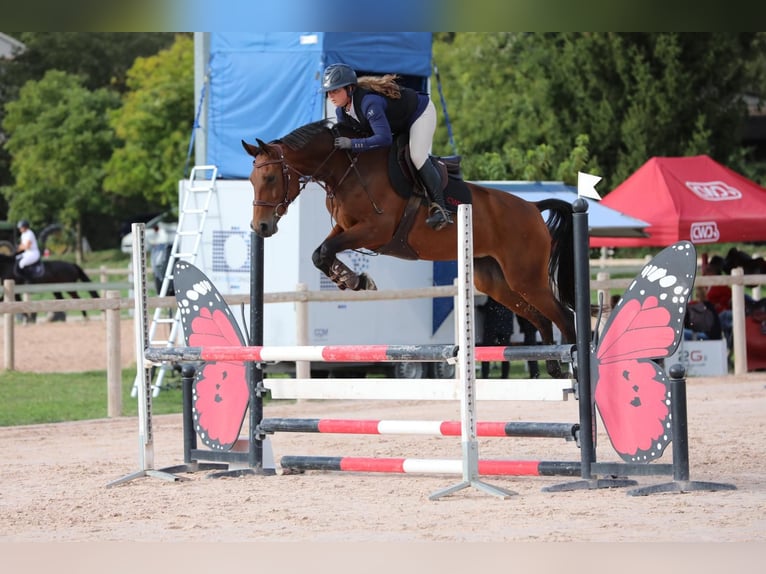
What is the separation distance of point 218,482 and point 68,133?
3425 cm

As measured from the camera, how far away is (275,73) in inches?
490

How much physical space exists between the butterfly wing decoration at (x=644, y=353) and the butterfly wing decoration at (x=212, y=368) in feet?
6.72

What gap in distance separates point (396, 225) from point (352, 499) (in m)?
1.63

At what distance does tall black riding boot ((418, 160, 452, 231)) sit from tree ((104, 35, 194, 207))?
27470 mm

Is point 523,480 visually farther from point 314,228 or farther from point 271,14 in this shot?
point 314,228

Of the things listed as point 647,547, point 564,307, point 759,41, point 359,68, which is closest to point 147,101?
point 759,41

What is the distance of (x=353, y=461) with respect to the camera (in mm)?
6453

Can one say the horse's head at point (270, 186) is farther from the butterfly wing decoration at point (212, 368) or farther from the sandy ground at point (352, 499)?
the sandy ground at point (352, 499)

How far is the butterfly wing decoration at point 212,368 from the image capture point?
274 inches

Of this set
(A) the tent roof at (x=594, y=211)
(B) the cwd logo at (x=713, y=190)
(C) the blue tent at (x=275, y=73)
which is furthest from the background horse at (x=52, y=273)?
(B) the cwd logo at (x=713, y=190)

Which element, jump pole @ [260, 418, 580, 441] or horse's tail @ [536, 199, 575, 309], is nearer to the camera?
jump pole @ [260, 418, 580, 441]

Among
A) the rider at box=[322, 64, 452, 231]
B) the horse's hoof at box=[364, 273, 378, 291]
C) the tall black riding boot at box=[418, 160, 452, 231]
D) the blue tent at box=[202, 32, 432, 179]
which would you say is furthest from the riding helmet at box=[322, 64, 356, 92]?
the blue tent at box=[202, 32, 432, 179]

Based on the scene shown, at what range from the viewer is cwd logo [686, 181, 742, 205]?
15.1 metres

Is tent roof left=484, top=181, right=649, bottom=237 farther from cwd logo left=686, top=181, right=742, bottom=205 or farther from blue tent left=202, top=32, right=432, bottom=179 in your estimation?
blue tent left=202, top=32, right=432, bottom=179
